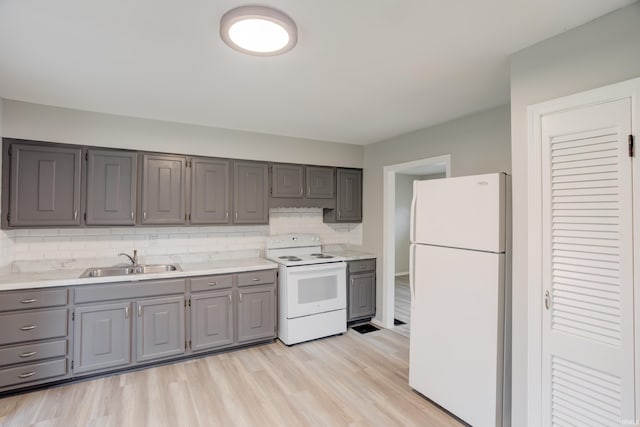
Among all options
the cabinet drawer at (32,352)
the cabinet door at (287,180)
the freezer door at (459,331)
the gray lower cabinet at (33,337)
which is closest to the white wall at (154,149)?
the cabinet door at (287,180)

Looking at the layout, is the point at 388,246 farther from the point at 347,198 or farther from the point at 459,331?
the point at 459,331

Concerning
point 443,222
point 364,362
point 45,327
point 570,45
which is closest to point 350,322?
point 364,362

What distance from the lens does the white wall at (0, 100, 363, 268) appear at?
291 centimetres

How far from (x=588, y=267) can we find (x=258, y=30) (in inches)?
80.8

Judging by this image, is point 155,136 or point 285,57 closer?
point 285,57

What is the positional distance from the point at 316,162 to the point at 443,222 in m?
2.23

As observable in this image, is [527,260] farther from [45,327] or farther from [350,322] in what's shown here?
[45,327]

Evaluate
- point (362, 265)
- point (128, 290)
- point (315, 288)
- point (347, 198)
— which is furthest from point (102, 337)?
point (347, 198)

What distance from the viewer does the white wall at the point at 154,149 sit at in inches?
115

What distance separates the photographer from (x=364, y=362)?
3.20m

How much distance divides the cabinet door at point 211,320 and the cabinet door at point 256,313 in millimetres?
116

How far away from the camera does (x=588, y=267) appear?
1637 millimetres

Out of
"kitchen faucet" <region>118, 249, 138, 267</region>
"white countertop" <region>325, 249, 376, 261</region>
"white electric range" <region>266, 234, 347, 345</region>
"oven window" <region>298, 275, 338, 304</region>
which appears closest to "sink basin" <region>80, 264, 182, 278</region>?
"kitchen faucet" <region>118, 249, 138, 267</region>

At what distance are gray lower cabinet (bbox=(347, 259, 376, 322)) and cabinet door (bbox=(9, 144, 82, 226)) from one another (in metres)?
2.98
